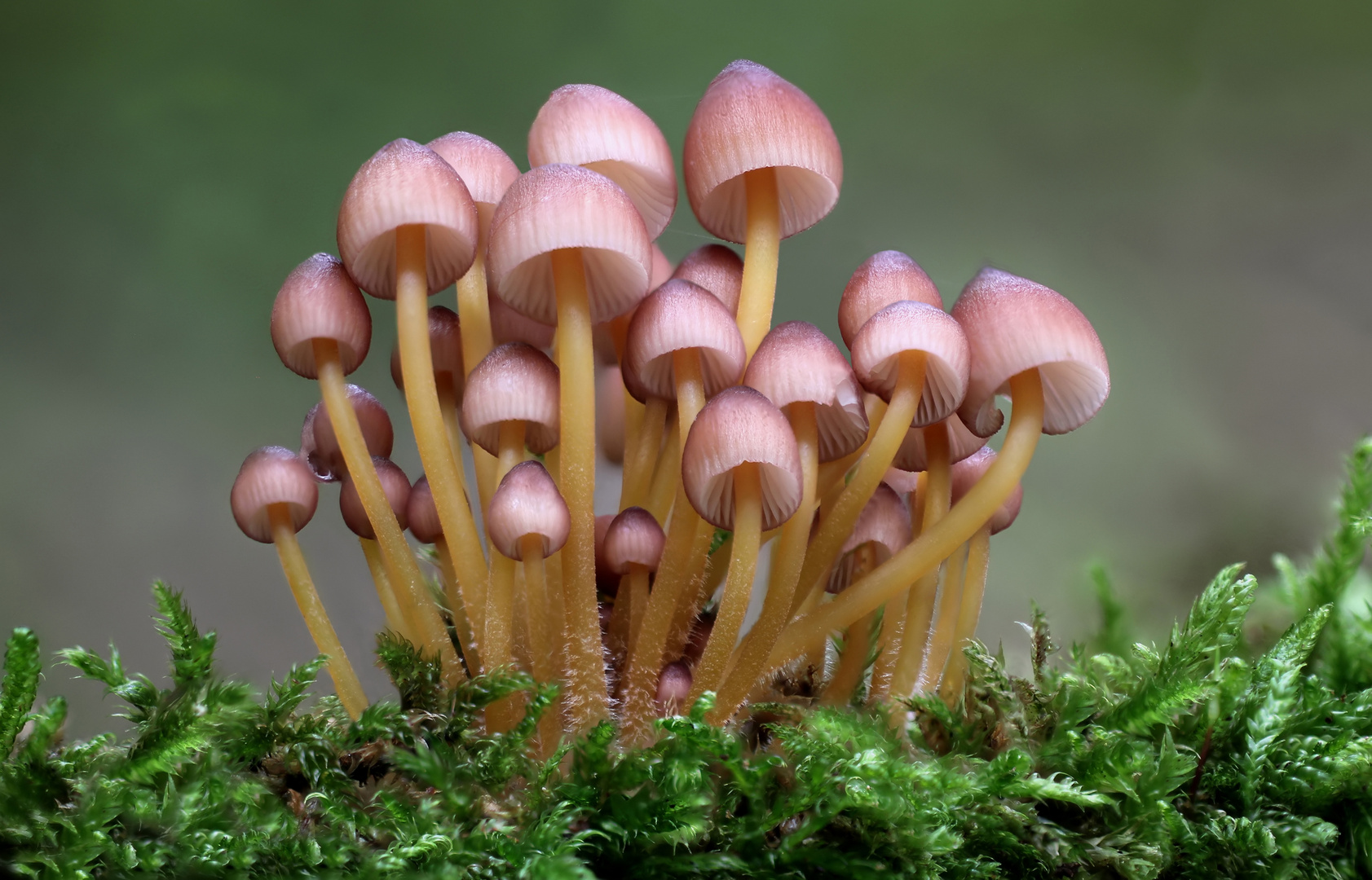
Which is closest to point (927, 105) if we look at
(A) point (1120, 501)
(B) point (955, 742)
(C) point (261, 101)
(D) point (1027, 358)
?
(A) point (1120, 501)

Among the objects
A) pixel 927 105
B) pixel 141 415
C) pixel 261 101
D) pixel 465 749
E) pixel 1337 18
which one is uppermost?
pixel 1337 18

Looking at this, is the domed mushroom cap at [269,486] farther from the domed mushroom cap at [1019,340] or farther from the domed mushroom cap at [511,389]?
the domed mushroom cap at [1019,340]

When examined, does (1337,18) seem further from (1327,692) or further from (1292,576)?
(1327,692)

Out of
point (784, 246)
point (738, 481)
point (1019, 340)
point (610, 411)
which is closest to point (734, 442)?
point (738, 481)

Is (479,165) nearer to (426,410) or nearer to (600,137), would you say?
(600,137)

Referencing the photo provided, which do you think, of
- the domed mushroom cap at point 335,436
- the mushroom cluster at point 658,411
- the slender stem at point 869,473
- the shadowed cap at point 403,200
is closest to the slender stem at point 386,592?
the mushroom cluster at point 658,411

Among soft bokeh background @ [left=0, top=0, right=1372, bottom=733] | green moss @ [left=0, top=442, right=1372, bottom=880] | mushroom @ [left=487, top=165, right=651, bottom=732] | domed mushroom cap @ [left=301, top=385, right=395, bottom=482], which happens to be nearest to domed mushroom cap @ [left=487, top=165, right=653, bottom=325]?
mushroom @ [left=487, top=165, right=651, bottom=732]
